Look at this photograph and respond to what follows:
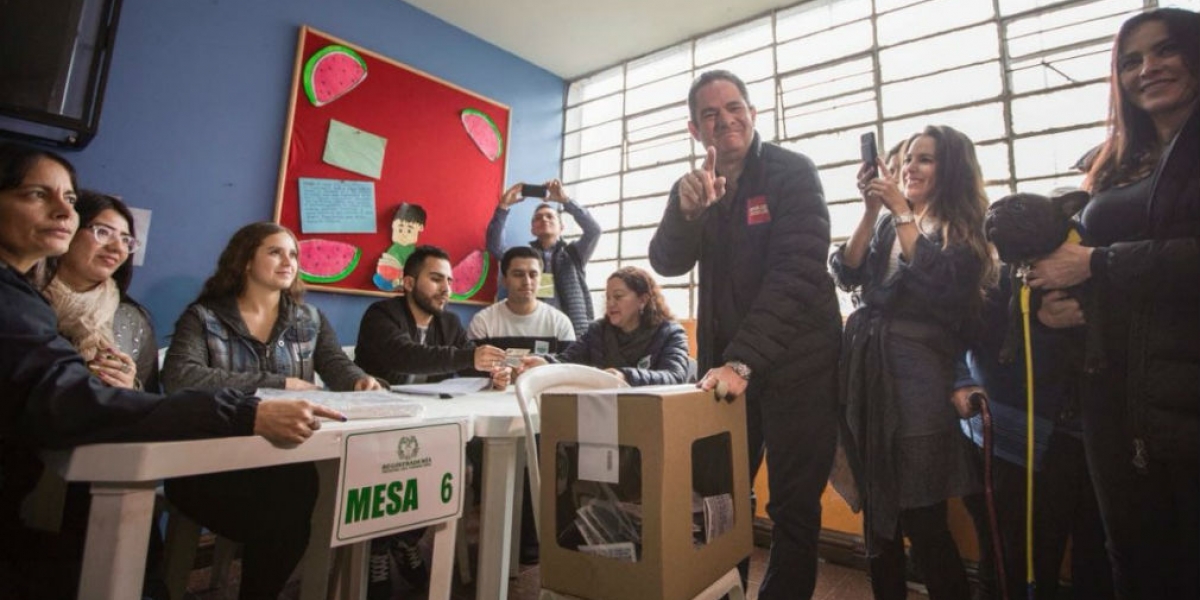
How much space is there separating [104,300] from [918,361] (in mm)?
2019

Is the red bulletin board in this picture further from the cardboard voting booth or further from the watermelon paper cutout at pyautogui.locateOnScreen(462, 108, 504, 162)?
the cardboard voting booth

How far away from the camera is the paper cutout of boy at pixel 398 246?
2.79m

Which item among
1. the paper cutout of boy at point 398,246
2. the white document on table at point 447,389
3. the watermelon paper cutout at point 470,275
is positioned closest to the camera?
the white document on table at point 447,389

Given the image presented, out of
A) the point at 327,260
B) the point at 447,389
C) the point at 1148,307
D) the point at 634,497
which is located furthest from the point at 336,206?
the point at 1148,307

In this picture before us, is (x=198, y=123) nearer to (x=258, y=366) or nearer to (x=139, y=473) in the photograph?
(x=258, y=366)

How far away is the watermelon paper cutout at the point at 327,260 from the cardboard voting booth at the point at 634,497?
2.01 meters

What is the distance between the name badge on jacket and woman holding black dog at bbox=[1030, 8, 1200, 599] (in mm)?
554

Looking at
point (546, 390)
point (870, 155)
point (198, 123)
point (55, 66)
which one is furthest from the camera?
point (198, 123)

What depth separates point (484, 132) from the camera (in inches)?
129

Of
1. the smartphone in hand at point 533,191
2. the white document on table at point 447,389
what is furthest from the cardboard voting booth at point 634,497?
the smartphone in hand at point 533,191

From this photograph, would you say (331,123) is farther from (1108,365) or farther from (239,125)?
(1108,365)

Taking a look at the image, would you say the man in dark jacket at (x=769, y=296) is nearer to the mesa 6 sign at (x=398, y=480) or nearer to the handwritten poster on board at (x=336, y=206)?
the mesa 6 sign at (x=398, y=480)

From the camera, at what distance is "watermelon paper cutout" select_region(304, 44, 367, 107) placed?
2576 millimetres

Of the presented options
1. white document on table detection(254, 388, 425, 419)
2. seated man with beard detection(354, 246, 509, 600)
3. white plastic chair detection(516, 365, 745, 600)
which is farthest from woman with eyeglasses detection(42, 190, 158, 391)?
white plastic chair detection(516, 365, 745, 600)
